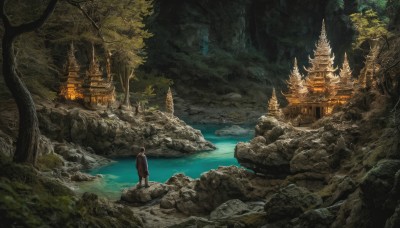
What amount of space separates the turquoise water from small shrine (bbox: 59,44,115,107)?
6121mm

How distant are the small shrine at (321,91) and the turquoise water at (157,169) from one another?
5604mm

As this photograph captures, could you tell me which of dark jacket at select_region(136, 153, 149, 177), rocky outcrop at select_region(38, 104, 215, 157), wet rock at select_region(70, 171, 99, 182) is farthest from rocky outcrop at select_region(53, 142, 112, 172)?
dark jacket at select_region(136, 153, 149, 177)

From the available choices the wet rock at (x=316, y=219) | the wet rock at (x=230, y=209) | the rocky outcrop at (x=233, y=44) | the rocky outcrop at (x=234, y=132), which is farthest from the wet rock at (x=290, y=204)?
the rocky outcrop at (x=233, y=44)

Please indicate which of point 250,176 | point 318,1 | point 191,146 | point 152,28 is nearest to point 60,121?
point 191,146

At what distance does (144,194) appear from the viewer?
Result: 14.1 metres

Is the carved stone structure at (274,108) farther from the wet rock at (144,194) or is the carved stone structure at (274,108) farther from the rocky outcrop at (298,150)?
the wet rock at (144,194)

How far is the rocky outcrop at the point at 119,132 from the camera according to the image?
23.4 meters

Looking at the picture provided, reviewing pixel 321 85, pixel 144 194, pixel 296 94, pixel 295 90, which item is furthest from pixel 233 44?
pixel 144 194

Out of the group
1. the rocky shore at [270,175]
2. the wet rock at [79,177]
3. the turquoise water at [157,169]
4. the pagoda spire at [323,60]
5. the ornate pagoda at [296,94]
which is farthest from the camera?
the ornate pagoda at [296,94]

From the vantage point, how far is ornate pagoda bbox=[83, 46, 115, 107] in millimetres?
27938

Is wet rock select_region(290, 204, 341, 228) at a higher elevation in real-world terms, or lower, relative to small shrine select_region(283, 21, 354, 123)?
lower

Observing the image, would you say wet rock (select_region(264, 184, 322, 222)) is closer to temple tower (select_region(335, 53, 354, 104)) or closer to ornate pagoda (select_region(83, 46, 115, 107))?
temple tower (select_region(335, 53, 354, 104))

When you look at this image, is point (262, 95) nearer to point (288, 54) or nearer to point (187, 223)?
point (288, 54)

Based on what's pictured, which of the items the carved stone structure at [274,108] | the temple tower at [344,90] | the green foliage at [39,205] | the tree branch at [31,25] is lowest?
the green foliage at [39,205]
